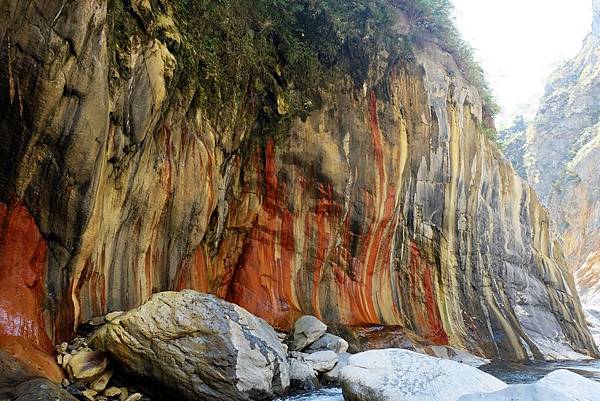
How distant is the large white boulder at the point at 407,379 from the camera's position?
5355mm

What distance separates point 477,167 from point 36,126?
45.5ft

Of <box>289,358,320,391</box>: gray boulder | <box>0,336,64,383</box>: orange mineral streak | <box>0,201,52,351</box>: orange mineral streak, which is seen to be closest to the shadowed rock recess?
<box>0,201,52,351</box>: orange mineral streak

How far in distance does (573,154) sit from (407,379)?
42.4m

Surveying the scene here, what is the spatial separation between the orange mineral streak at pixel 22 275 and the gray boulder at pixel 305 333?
4335mm

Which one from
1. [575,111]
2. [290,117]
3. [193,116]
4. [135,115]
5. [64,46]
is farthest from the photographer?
[575,111]

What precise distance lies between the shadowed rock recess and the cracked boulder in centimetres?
98

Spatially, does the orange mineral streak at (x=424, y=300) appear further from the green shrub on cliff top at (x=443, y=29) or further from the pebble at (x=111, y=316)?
the pebble at (x=111, y=316)

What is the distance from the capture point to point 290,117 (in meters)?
11.5

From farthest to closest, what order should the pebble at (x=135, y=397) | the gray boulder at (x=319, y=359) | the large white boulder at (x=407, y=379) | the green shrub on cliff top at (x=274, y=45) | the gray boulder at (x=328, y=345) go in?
the gray boulder at (x=328, y=345) → the green shrub on cliff top at (x=274, y=45) → the gray boulder at (x=319, y=359) → the pebble at (x=135, y=397) → the large white boulder at (x=407, y=379)

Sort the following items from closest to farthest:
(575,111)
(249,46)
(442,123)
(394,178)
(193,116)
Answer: (193,116) < (249,46) < (394,178) < (442,123) < (575,111)

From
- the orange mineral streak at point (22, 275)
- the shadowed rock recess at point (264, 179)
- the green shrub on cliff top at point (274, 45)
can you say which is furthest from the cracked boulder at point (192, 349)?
the green shrub on cliff top at point (274, 45)

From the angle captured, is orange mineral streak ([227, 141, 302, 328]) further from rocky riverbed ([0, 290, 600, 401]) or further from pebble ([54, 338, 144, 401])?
pebble ([54, 338, 144, 401])

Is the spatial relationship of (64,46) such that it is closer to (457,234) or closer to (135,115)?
(135,115)

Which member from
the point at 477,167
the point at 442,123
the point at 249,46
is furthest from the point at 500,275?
the point at 249,46
